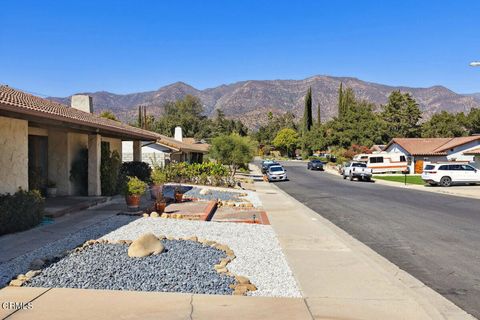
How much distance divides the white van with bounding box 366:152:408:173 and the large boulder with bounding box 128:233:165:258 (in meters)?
50.8

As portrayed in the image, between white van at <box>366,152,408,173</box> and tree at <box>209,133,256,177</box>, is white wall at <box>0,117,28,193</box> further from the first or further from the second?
white van at <box>366,152,408,173</box>

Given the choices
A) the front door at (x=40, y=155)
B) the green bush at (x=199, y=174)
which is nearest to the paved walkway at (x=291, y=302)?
the front door at (x=40, y=155)

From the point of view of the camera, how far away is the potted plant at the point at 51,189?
1648cm

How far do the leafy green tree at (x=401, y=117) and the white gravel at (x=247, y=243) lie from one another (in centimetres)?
7785

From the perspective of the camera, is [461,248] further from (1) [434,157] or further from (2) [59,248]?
(1) [434,157]

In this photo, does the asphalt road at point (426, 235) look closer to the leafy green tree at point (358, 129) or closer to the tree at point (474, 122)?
the leafy green tree at point (358, 129)

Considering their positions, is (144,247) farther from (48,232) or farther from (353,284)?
(353,284)

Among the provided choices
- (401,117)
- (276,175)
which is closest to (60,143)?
(276,175)

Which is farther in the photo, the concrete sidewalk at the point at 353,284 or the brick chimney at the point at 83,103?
the brick chimney at the point at 83,103

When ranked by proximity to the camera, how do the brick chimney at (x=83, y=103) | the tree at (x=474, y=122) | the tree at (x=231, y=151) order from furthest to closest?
the tree at (x=474, y=122) < the tree at (x=231, y=151) < the brick chimney at (x=83, y=103)

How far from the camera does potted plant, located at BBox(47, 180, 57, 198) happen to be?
1648 cm

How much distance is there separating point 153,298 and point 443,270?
18.7 ft

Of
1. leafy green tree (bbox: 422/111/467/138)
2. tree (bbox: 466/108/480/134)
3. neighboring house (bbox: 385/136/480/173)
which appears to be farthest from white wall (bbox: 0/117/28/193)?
tree (bbox: 466/108/480/134)

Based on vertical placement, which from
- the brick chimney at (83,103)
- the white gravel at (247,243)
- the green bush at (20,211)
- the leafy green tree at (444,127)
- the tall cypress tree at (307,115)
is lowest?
the white gravel at (247,243)
